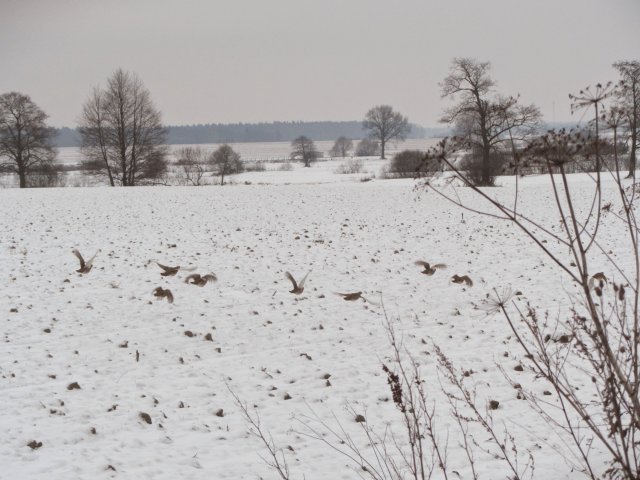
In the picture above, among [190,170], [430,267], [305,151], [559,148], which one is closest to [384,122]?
[305,151]

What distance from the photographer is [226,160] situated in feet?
199

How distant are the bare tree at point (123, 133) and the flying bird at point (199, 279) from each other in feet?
98.9

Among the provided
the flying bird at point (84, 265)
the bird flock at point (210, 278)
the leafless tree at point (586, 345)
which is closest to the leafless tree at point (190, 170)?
→ the flying bird at point (84, 265)

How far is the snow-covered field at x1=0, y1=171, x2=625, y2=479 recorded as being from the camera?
15.4 ft

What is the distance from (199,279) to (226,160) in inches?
2080

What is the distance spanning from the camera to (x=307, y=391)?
19.1 feet

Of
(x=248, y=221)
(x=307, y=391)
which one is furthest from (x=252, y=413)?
(x=248, y=221)

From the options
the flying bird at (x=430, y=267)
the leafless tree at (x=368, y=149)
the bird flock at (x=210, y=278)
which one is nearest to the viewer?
the bird flock at (x=210, y=278)

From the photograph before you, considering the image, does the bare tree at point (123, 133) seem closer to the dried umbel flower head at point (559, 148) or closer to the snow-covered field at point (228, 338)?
the snow-covered field at point (228, 338)

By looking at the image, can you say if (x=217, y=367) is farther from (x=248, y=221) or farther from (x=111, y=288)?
(x=248, y=221)

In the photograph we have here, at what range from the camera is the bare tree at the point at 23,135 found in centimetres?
3859

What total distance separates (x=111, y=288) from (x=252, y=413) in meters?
4.77

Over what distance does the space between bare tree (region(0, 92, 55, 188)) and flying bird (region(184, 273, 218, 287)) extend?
35.6 m

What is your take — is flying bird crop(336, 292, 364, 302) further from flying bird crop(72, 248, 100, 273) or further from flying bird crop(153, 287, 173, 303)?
flying bird crop(72, 248, 100, 273)
